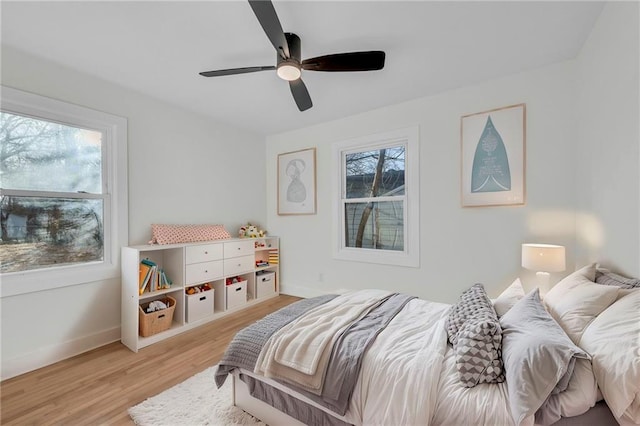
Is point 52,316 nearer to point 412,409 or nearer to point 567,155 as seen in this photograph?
point 412,409

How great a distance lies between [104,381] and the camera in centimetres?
197

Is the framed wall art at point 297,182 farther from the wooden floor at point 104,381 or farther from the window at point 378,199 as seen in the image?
the wooden floor at point 104,381

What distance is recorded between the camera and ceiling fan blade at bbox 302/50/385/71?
5.75 feet

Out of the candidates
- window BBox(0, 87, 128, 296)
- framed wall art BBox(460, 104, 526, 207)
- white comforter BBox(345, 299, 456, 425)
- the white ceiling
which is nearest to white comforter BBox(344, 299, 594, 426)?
white comforter BBox(345, 299, 456, 425)

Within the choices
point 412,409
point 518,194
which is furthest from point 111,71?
point 518,194

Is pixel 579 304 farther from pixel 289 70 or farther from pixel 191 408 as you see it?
pixel 191 408

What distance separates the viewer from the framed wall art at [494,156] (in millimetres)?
2494

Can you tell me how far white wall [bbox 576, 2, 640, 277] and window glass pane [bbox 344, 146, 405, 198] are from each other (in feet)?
5.22

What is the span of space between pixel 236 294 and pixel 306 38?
9.51 feet

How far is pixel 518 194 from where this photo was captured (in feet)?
8.20

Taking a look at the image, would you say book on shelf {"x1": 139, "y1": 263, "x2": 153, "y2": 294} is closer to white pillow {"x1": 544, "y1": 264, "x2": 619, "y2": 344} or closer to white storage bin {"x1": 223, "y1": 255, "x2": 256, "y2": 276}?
white storage bin {"x1": 223, "y1": 255, "x2": 256, "y2": 276}

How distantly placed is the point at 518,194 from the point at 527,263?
70 centimetres

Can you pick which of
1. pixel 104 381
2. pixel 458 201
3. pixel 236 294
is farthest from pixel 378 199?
pixel 104 381

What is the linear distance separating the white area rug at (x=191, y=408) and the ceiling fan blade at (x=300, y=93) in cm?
230
